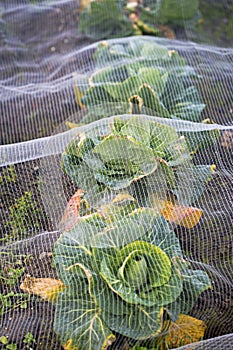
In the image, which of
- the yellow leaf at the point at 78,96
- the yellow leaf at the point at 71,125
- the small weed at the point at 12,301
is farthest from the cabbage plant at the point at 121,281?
the yellow leaf at the point at 78,96

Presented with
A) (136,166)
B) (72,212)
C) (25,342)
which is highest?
(136,166)

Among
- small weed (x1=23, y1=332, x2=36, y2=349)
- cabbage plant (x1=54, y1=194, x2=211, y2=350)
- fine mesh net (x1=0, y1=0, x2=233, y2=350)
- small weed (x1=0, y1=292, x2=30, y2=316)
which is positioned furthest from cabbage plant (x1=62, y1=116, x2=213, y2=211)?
small weed (x1=23, y1=332, x2=36, y2=349)

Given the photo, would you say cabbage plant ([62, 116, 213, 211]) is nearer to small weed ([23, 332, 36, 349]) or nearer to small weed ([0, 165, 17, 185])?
small weed ([0, 165, 17, 185])

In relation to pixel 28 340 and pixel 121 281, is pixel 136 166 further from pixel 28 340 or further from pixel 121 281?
pixel 28 340

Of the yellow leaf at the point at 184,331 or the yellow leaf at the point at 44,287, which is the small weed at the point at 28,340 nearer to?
the yellow leaf at the point at 44,287

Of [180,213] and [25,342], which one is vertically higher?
[180,213]

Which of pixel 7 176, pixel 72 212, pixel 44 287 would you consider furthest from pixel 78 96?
pixel 44 287

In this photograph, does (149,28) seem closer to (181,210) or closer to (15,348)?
(181,210)
